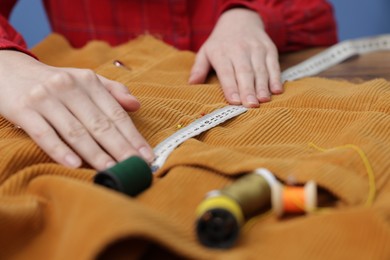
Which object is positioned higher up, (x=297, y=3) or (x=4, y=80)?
(x=4, y=80)

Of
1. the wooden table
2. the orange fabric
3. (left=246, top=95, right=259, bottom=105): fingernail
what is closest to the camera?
the orange fabric

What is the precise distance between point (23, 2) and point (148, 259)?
6.42 feet

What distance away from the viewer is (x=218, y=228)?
44 cm

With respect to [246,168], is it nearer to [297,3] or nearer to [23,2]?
[297,3]

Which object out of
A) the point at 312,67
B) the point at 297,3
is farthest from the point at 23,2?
Answer: the point at 312,67

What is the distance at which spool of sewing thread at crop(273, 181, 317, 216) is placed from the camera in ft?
1.58

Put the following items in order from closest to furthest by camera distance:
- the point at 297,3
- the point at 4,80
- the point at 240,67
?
the point at 4,80
the point at 240,67
the point at 297,3

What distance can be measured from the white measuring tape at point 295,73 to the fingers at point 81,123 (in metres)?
0.02

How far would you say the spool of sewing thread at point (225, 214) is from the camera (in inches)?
17.4

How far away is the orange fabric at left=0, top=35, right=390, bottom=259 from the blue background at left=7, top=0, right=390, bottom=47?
4.32 feet

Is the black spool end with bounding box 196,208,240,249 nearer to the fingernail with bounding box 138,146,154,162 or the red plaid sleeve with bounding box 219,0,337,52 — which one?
the fingernail with bounding box 138,146,154,162

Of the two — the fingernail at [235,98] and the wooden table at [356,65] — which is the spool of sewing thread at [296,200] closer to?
the fingernail at [235,98]

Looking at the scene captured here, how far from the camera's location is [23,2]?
2.21m

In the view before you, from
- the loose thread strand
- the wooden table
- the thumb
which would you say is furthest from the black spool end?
the wooden table
